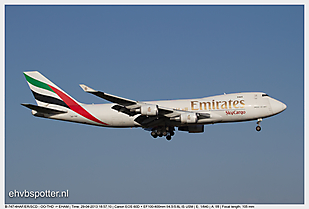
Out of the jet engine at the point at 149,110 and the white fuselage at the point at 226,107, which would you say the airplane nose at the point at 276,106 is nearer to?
the white fuselage at the point at 226,107

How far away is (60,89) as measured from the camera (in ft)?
181

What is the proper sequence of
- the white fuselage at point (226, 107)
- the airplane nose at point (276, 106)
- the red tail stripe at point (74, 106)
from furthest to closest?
the red tail stripe at point (74, 106) < the airplane nose at point (276, 106) < the white fuselage at point (226, 107)

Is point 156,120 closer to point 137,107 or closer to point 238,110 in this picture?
point 137,107

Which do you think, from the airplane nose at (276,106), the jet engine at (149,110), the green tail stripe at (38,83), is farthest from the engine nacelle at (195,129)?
the green tail stripe at (38,83)

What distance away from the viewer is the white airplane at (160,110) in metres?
49.1

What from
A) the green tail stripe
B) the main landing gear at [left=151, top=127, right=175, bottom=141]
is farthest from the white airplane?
the green tail stripe

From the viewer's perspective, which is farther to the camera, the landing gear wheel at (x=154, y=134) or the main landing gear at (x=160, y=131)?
the landing gear wheel at (x=154, y=134)

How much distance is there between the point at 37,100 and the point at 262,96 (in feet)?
92.6

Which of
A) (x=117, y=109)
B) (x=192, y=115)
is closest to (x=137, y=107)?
(x=117, y=109)

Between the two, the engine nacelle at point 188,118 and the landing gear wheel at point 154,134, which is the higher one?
the engine nacelle at point 188,118

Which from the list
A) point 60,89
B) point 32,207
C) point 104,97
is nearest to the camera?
point 32,207

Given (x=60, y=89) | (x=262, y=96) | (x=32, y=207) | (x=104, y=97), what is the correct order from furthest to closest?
1. (x=60, y=89)
2. (x=262, y=96)
3. (x=104, y=97)
4. (x=32, y=207)

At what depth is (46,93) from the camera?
2176 inches

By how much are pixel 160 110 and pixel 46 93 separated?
623 inches
